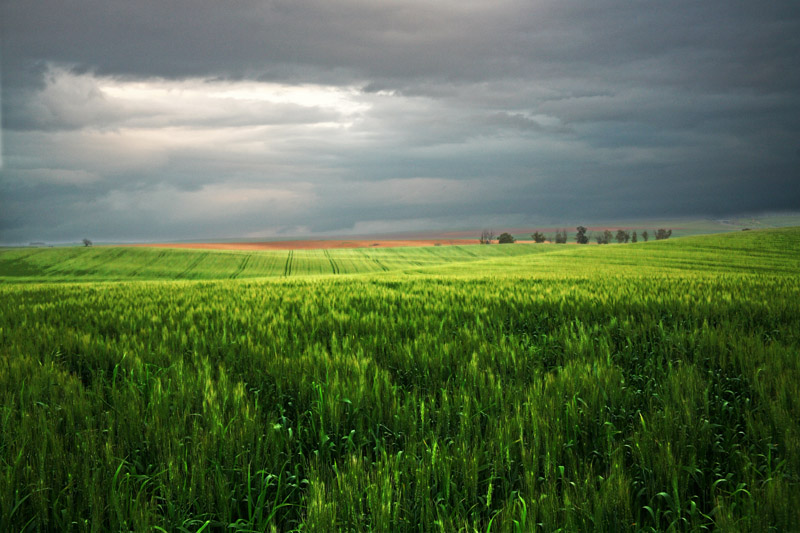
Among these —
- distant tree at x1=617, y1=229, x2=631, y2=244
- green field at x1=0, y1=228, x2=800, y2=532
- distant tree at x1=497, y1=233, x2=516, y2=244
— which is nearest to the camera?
green field at x1=0, y1=228, x2=800, y2=532

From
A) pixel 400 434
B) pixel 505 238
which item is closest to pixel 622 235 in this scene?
pixel 505 238

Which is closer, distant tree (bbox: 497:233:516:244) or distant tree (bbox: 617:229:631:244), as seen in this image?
distant tree (bbox: 497:233:516:244)

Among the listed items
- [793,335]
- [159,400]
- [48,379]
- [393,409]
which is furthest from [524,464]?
[793,335]

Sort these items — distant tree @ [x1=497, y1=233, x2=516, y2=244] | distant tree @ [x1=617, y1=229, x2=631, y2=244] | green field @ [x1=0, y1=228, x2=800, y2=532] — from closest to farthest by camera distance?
green field @ [x1=0, y1=228, x2=800, y2=532]
distant tree @ [x1=497, y1=233, x2=516, y2=244]
distant tree @ [x1=617, y1=229, x2=631, y2=244]

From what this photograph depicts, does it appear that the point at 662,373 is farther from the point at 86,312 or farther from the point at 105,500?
the point at 86,312

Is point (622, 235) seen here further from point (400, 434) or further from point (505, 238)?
point (400, 434)

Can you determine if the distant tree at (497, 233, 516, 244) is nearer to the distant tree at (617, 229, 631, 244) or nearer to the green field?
the distant tree at (617, 229, 631, 244)

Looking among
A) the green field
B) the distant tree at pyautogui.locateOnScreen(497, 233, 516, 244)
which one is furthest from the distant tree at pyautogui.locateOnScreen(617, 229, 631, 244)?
the green field

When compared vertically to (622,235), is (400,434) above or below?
below

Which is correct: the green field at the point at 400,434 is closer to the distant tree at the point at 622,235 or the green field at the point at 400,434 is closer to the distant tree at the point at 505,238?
the distant tree at the point at 505,238

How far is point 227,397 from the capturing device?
296cm

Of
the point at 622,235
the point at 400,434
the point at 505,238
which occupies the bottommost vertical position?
the point at 400,434

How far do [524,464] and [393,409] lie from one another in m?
1.05

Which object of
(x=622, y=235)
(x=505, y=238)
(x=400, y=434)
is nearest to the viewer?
(x=400, y=434)
